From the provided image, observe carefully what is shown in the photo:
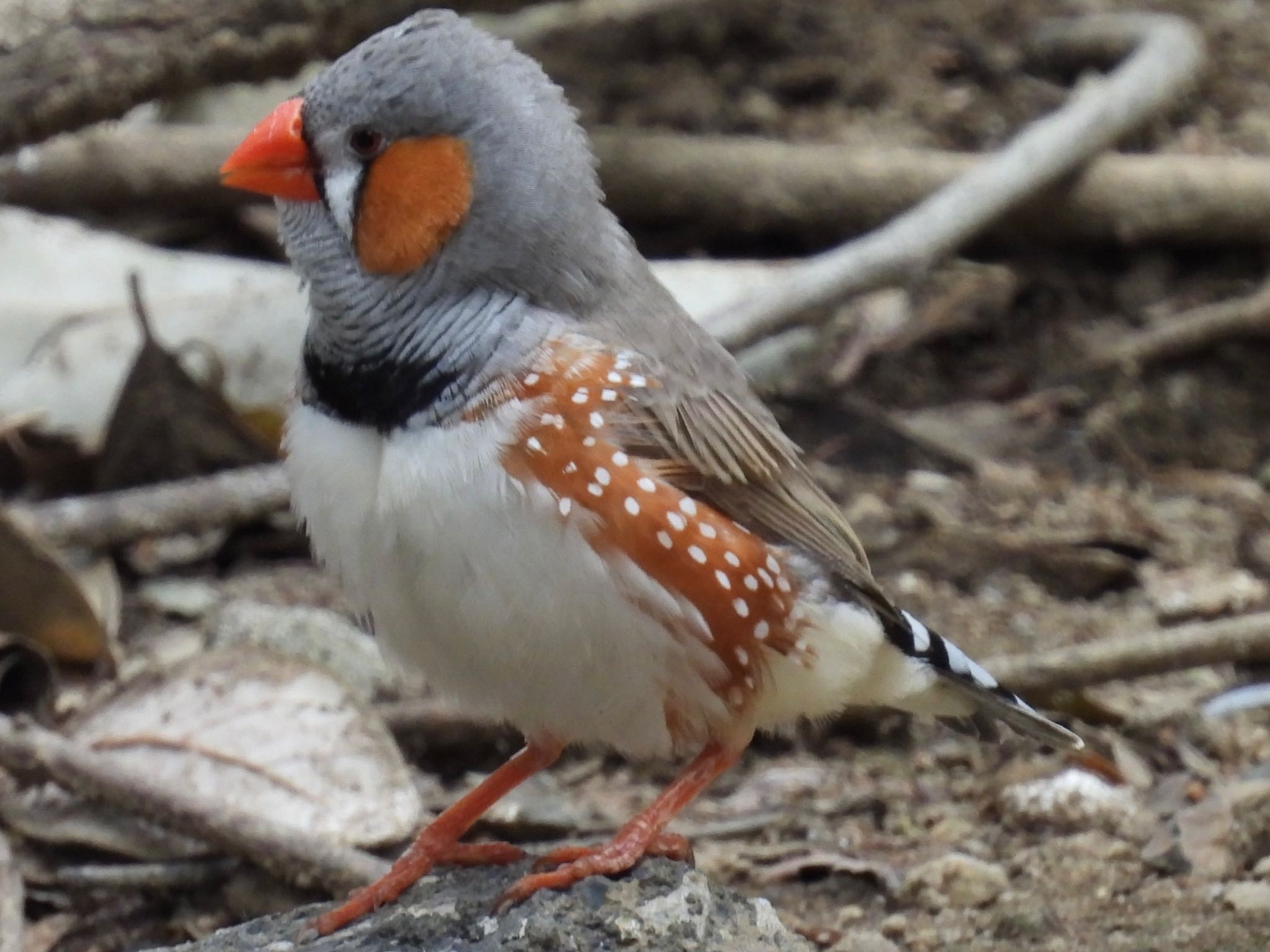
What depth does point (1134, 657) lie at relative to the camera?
420cm

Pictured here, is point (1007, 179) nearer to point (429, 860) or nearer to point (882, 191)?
point (882, 191)

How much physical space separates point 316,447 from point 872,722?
6.20 feet

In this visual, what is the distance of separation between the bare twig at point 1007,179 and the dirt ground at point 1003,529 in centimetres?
35

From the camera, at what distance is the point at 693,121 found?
7.34 meters

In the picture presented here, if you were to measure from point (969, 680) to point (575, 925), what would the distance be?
1.01 m

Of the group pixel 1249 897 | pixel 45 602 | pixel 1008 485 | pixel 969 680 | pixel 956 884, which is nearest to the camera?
pixel 1249 897

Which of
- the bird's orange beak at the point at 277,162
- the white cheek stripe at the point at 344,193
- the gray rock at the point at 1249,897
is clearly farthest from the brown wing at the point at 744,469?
the gray rock at the point at 1249,897

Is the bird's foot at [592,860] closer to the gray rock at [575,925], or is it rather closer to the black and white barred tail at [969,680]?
the gray rock at [575,925]

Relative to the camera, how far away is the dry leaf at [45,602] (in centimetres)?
429

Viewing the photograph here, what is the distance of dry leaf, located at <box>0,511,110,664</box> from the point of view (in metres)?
4.29

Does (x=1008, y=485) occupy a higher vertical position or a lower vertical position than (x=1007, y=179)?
lower

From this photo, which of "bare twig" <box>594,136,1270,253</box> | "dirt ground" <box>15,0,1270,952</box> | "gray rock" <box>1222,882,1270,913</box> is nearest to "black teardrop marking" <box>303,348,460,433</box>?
"dirt ground" <box>15,0,1270,952</box>

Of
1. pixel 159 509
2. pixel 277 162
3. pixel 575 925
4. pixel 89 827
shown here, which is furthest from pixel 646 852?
pixel 159 509

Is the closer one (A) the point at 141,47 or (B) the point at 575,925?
(B) the point at 575,925
